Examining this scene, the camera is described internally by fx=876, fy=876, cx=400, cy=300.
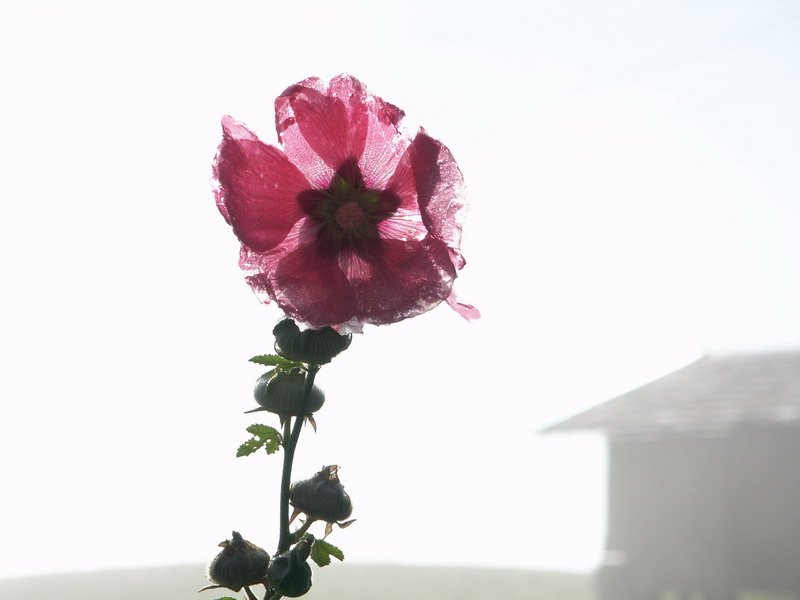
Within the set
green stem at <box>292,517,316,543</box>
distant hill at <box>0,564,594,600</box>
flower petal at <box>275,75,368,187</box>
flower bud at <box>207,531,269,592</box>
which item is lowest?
distant hill at <box>0,564,594,600</box>

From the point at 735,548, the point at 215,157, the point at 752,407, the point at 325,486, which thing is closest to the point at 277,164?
the point at 215,157

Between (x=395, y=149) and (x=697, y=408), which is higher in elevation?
(x=697, y=408)

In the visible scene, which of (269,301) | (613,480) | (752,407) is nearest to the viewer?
(269,301)

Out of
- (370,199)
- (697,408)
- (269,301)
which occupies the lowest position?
(269,301)

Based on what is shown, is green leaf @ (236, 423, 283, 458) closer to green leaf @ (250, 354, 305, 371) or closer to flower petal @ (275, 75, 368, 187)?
green leaf @ (250, 354, 305, 371)

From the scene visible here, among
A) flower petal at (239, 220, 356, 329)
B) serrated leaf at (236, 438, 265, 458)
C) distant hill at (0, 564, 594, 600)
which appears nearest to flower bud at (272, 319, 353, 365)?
flower petal at (239, 220, 356, 329)

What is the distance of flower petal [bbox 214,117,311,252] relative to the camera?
609 millimetres

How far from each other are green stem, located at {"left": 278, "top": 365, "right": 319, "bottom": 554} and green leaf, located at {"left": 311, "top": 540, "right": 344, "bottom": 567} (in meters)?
0.02

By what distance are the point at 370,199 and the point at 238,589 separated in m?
0.32

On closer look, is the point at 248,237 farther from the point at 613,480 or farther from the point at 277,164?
the point at 613,480

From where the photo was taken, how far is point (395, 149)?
656 mm

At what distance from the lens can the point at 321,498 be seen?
65 centimetres

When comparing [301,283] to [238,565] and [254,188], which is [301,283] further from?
[238,565]

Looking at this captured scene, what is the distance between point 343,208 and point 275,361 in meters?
0.13
